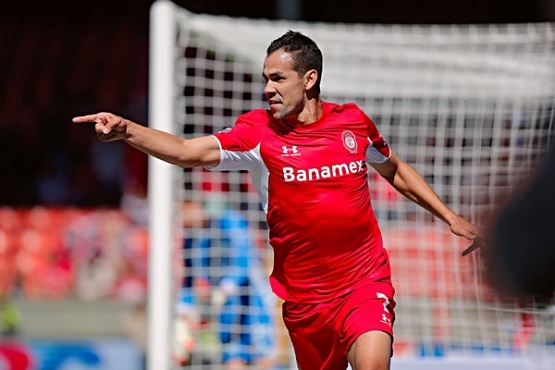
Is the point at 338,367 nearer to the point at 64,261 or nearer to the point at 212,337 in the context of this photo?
the point at 212,337

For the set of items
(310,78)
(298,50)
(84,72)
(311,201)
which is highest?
(84,72)

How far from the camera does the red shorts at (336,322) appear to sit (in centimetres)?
440

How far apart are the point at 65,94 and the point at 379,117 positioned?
744cm

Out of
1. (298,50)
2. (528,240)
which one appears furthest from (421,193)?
(528,240)

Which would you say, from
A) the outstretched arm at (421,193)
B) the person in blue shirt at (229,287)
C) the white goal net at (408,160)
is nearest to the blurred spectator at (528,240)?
the outstretched arm at (421,193)

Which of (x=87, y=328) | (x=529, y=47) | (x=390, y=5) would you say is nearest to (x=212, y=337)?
(x=529, y=47)

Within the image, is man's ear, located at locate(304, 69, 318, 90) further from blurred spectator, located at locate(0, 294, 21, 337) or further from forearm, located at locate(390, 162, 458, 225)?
blurred spectator, located at locate(0, 294, 21, 337)

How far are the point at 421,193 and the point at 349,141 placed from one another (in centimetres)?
51

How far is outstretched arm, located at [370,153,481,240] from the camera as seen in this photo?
4738 mm

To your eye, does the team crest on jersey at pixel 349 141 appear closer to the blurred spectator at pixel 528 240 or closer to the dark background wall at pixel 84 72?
the blurred spectator at pixel 528 240

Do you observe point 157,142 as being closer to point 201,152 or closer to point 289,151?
point 201,152

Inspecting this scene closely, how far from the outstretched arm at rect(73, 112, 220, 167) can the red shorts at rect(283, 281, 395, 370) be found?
31.9 inches

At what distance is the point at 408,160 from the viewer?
7.86 metres

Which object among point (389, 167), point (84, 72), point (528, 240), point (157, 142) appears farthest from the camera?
point (84, 72)
